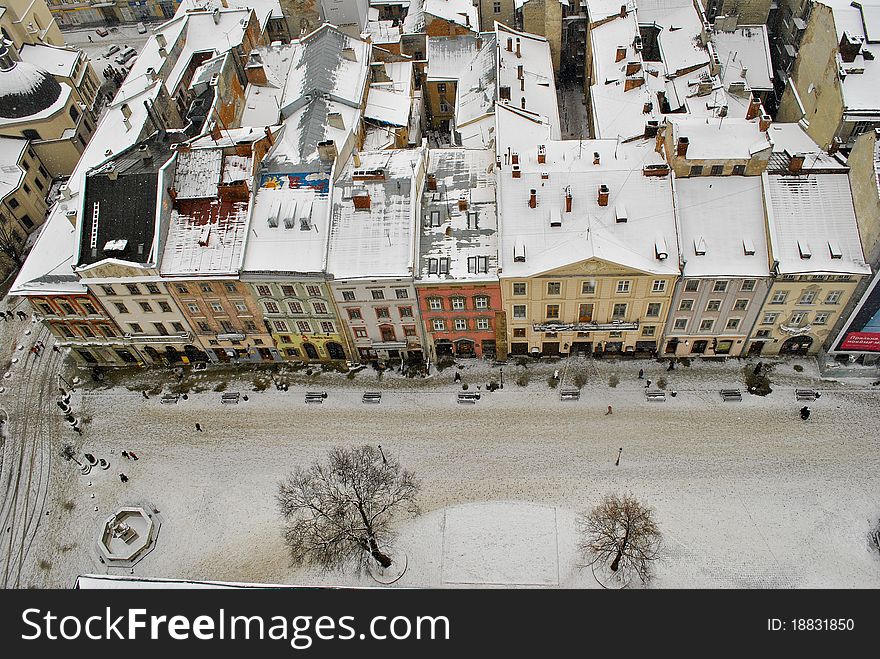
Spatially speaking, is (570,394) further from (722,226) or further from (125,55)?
(125,55)

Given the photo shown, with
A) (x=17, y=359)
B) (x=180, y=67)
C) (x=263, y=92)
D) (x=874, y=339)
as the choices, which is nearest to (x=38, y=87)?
(x=180, y=67)

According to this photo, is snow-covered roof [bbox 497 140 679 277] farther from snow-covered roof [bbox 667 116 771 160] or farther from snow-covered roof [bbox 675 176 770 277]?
snow-covered roof [bbox 667 116 771 160]

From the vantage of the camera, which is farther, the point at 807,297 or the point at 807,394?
the point at 807,394

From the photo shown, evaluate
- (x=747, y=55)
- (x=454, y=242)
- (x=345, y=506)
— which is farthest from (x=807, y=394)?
(x=747, y=55)

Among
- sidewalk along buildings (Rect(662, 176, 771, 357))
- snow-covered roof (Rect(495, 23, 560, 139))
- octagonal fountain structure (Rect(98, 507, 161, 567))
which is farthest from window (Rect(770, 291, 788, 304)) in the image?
octagonal fountain structure (Rect(98, 507, 161, 567))

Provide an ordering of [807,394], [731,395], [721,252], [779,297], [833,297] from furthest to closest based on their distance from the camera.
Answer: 1. [731,395]
2. [807,394]
3. [779,297]
4. [833,297]
5. [721,252]

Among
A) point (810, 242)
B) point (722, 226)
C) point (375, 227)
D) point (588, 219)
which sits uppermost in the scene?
point (375, 227)

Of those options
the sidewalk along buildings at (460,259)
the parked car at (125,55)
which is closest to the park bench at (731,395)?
the sidewalk along buildings at (460,259)
